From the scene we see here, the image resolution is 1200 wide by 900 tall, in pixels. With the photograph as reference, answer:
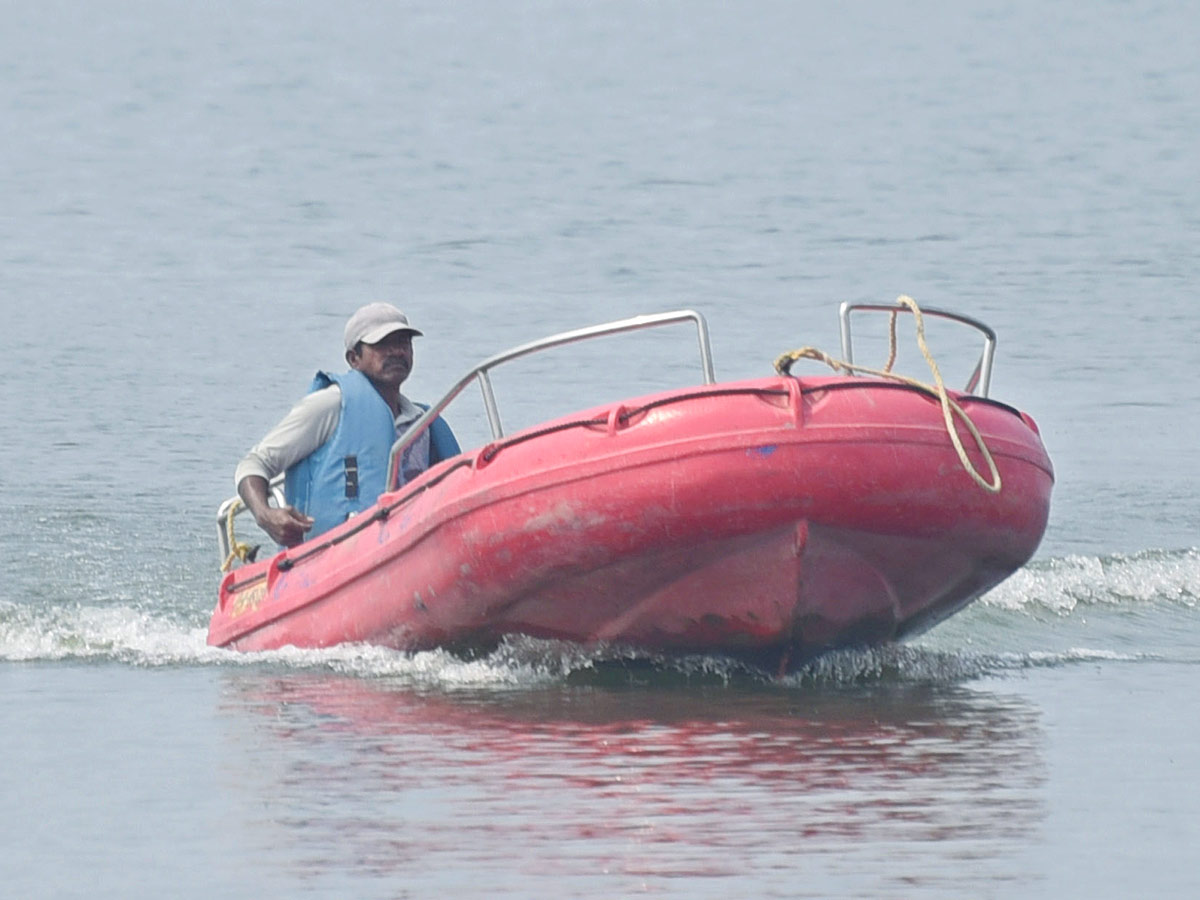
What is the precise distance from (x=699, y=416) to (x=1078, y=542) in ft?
22.6

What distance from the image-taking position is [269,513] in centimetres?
901

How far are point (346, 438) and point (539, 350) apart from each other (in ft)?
4.88

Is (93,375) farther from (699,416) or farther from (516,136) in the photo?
(516,136)

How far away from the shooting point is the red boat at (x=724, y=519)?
7617 mm

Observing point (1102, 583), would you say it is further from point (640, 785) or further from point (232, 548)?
point (640, 785)

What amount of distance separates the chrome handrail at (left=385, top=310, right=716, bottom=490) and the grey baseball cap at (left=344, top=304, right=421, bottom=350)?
1.22 feet

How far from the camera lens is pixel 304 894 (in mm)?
5180

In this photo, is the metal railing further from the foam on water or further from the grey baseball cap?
the foam on water

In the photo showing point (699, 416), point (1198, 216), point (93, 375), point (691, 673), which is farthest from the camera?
point (1198, 216)

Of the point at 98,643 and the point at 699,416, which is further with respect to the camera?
the point at 98,643

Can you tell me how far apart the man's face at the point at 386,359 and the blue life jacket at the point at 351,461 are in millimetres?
48

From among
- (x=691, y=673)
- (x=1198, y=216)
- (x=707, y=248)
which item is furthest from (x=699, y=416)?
(x=1198, y=216)

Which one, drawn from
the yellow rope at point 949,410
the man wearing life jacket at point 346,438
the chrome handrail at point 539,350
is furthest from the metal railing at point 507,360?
the yellow rope at point 949,410

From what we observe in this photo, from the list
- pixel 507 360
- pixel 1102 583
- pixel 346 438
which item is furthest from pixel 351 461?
pixel 1102 583
